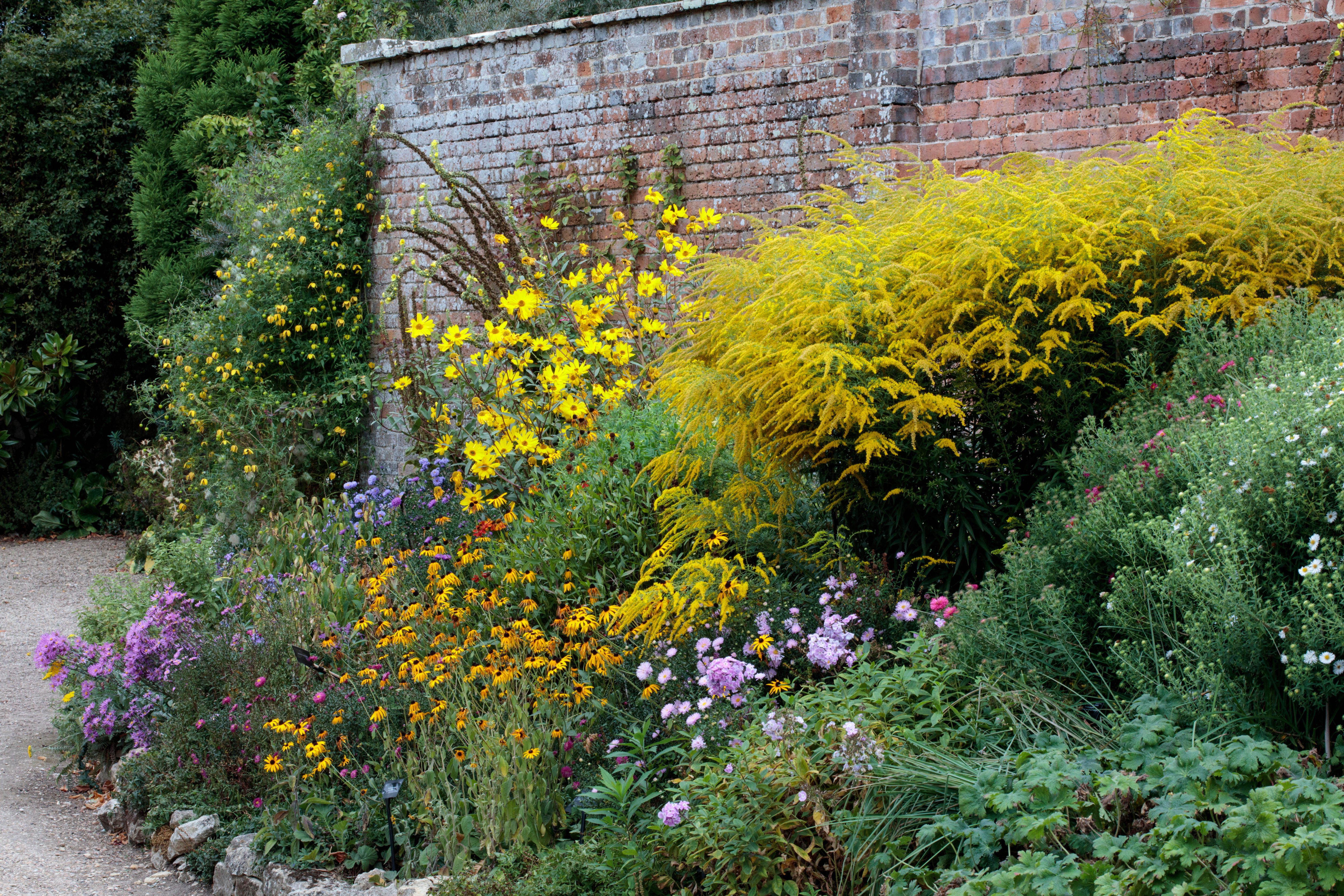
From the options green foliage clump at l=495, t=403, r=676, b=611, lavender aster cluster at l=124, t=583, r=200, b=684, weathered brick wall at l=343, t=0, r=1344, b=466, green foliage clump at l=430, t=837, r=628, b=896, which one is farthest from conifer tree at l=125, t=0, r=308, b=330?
green foliage clump at l=430, t=837, r=628, b=896

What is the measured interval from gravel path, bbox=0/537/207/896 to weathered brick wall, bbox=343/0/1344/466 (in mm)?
2857

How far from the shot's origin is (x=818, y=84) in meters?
6.54

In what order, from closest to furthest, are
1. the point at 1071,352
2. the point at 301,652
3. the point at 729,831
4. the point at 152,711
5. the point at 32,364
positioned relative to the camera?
the point at 729,831, the point at 1071,352, the point at 301,652, the point at 152,711, the point at 32,364

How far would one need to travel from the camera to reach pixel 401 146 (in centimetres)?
903

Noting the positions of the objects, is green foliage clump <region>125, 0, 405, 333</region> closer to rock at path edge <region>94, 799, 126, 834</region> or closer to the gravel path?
the gravel path

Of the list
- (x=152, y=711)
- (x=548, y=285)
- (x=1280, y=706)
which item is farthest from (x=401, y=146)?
(x=1280, y=706)

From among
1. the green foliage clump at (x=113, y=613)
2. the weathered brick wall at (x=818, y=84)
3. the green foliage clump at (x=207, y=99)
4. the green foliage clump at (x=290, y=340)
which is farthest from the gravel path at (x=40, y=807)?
the green foliage clump at (x=207, y=99)

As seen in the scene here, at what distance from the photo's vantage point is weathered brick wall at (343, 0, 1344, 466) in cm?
531

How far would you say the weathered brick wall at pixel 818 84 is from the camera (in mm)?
5309

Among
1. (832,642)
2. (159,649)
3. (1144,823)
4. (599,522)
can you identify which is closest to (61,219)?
(159,649)

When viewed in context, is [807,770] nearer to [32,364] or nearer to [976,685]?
[976,685]

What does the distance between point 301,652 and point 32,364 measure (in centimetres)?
921

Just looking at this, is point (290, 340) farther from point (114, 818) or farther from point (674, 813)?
point (674, 813)

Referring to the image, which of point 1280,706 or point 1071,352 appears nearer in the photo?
point 1280,706
